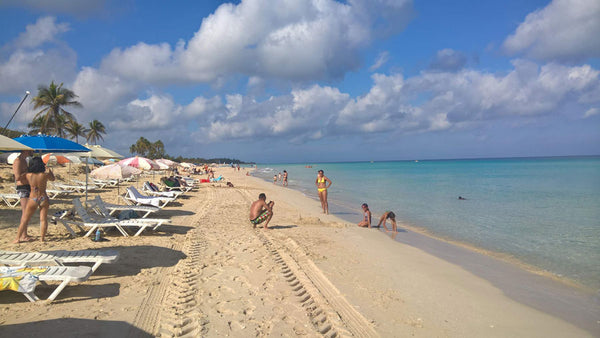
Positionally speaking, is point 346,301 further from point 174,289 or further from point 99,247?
point 99,247

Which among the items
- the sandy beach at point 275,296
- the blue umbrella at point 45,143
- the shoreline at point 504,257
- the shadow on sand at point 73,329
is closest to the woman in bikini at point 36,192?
the blue umbrella at point 45,143

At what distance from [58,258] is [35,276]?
0.76 metres

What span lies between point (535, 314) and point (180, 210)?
1043 centimetres

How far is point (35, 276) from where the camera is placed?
3.67m

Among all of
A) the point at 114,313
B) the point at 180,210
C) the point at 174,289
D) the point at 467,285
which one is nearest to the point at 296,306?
the point at 174,289

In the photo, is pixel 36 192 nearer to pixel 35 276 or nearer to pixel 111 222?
pixel 111 222

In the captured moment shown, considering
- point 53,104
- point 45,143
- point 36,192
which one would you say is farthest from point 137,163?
point 53,104

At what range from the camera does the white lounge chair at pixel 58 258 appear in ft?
14.0

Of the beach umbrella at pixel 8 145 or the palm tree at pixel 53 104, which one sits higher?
the palm tree at pixel 53 104

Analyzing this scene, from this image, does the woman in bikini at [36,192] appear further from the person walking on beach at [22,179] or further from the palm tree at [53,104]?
the palm tree at [53,104]

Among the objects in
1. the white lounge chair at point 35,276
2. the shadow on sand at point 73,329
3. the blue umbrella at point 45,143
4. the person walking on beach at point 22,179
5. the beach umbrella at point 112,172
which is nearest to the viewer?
the shadow on sand at point 73,329

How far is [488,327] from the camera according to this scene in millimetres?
3688

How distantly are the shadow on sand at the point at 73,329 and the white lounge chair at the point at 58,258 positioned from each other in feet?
3.31

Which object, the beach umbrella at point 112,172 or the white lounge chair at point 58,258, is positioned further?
the beach umbrella at point 112,172
